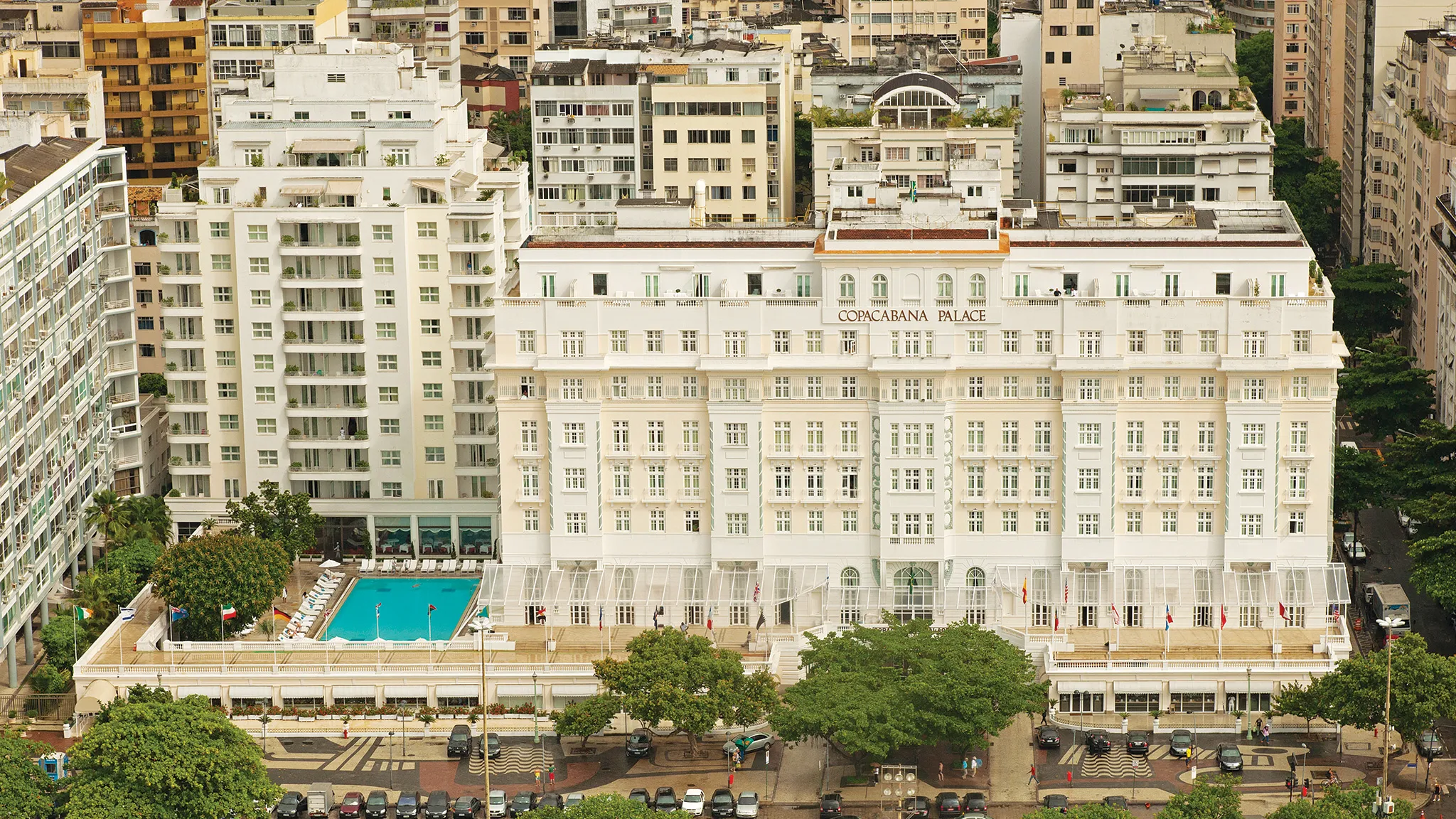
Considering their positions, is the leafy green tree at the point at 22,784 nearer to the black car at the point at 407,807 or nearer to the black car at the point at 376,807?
the black car at the point at 376,807

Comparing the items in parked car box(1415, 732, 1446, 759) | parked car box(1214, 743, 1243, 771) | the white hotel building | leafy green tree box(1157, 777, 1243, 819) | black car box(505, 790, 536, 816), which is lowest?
black car box(505, 790, 536, 816)

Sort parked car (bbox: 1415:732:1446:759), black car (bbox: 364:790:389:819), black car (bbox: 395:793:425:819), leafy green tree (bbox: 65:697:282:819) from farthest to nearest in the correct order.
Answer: parked car (bbox: 1415:732:1446:759) < black car (bbox: 364:790:389:819) < black car (bbox: 395:793:425:819) < leafy green tree (bbox: 65:697:282:819)

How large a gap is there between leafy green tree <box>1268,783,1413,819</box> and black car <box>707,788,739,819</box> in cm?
2939

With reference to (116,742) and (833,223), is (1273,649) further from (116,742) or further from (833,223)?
A: (116,742)

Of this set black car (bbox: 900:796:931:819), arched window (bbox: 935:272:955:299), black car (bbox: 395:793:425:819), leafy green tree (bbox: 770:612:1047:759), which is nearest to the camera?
black car (bbox: 900:796:931:819)

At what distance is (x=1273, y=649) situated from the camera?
18675 centimetres

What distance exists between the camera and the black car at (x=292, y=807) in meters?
171

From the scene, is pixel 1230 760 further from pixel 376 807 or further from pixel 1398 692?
pixel 376 807

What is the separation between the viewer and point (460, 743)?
7072 inches

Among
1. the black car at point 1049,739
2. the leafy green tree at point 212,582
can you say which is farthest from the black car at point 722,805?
the leafy green tree at point 212,582

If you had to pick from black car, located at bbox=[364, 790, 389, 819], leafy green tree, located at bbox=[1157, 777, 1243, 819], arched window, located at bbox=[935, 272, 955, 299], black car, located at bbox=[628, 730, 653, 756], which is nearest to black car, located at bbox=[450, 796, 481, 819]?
black car, located at bbox=[364, 790, 389, 819]

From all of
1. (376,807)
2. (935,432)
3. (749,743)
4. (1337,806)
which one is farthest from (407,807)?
(1337,806)

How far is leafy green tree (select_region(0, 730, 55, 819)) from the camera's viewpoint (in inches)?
6255

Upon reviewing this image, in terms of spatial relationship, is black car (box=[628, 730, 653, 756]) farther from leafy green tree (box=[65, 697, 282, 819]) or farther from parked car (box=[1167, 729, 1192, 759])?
parked car (box=[1167, 729, 1192, 759])
